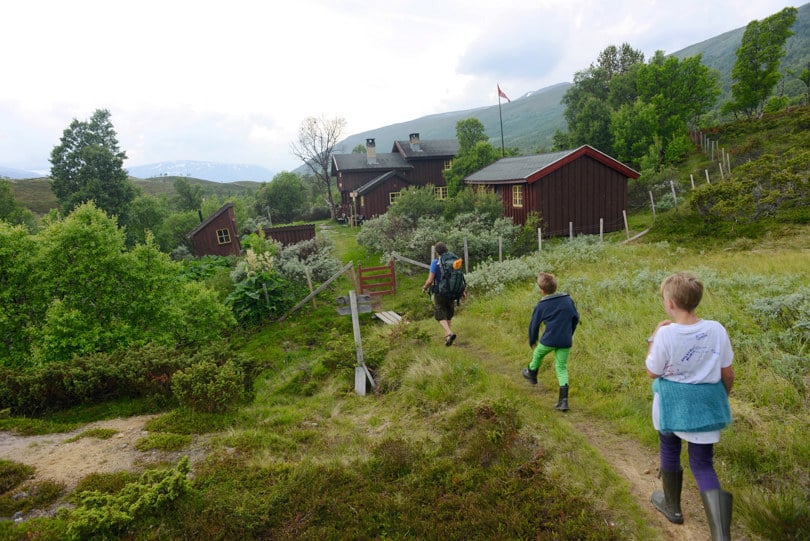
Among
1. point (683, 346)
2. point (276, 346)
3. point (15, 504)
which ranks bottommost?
point (276, 346)

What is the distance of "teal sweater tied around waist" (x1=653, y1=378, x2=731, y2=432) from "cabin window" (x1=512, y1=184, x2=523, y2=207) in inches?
755

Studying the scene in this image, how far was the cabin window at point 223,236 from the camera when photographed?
2909 centimetres

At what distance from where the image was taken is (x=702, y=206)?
18266mm

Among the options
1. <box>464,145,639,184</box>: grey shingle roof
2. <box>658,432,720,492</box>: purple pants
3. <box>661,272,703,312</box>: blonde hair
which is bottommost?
<box>658,432,720,492</box>: purple pants

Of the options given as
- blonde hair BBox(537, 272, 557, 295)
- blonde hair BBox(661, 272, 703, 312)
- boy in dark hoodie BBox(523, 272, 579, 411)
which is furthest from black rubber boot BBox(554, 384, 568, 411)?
blonde hair BBox(661, 272, 703, 312)

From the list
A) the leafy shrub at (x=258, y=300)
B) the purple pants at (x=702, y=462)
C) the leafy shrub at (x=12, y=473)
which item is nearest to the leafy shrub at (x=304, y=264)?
the leafy shrub at (x=258, y=300)

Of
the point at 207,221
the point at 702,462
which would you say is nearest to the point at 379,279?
the point at 702,462

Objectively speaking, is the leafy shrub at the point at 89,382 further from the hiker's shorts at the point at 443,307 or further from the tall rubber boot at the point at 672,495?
the tall rubber boot at the point at 672,495

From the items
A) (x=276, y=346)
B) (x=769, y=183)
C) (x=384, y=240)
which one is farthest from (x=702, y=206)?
(x=276, y=346)

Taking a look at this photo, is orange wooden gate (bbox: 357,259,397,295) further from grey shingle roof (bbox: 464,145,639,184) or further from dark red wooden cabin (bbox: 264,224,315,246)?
grey shingle roof (bbox: 464,145,639,184)

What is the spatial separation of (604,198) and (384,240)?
484 inches

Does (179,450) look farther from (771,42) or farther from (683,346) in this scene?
(771,42)

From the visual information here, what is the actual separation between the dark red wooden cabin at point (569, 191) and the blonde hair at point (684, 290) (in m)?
18.0

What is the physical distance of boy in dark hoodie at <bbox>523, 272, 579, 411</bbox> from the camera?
5152 millimetres
